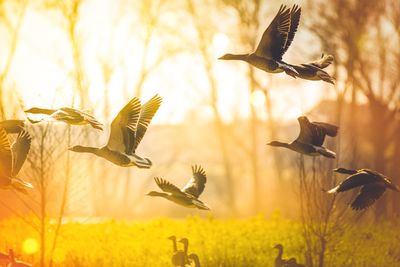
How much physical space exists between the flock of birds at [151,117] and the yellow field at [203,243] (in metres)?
3.50

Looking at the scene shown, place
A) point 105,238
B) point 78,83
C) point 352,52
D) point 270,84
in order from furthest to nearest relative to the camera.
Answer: point 270,84 < point 352,52 < point 105,238 < point 78,83

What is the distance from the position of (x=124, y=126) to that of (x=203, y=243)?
5.52m

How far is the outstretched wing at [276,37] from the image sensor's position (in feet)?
23.1

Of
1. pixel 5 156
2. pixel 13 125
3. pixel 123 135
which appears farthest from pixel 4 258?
pixel 123 135

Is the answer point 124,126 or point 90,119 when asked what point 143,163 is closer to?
point 124,126

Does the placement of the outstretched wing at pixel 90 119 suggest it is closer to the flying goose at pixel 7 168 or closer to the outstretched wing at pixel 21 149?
the flying goose at pixel 7 168

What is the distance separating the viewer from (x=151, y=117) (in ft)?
23.7

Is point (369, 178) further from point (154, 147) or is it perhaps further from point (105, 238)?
point (154, 147)

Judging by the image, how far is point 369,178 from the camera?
6.87 metres

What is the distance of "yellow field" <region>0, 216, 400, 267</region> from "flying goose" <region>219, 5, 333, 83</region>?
4138 millimetres

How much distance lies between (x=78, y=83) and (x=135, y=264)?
313 centimetres

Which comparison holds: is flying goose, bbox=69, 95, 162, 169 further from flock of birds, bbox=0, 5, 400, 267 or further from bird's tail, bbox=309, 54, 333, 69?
bird's tail, bbox=309, 54, 333, 69

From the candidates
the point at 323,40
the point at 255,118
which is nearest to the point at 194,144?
the point at 255,118

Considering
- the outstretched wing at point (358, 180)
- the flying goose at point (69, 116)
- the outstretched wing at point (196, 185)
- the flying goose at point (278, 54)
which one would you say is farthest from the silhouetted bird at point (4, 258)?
the outstretched wing at point (358, 180)
